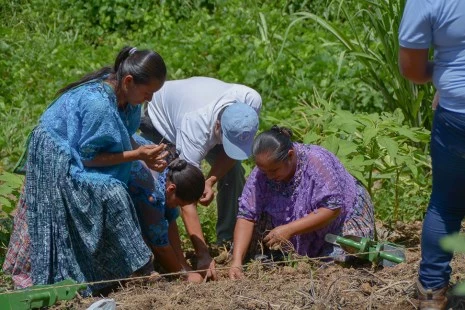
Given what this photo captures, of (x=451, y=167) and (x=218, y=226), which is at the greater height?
(x=451, y=167)

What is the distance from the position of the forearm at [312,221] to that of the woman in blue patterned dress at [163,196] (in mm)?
487

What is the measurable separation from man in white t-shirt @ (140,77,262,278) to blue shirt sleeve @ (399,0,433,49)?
1.35 m

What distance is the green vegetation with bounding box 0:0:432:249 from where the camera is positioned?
18.5 ft

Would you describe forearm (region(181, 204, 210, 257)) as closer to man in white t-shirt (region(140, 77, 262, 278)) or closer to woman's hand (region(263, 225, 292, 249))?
man in white t-shirt (region(140, 77, 262, 278))

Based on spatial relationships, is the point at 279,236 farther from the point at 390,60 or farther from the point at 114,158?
the point at 390,60

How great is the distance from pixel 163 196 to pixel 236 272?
0.52 m

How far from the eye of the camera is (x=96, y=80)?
14.8 ft

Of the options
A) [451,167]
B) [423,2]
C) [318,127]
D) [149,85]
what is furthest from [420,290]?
[318,127]

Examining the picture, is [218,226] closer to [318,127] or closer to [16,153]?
[318,127]

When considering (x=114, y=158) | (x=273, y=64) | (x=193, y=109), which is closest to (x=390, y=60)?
(x=273, y=64)

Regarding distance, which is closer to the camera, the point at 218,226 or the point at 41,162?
the point at 41,162

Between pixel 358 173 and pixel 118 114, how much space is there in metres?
1.42

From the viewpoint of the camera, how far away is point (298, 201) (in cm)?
484

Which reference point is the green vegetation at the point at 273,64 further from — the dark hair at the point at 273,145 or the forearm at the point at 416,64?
the forearm at the point at 416,64
